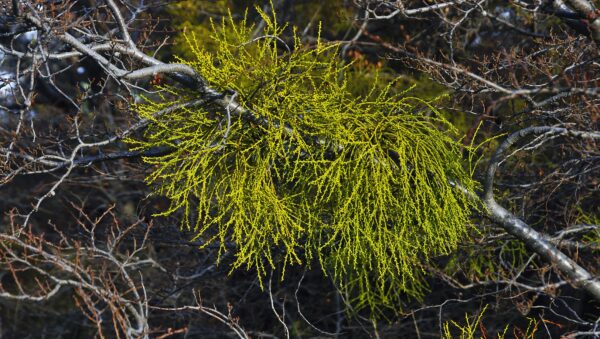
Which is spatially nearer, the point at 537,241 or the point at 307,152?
the point at 307,152

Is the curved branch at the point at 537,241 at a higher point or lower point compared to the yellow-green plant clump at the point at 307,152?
lower

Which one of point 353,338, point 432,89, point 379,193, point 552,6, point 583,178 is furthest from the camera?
point 432,89

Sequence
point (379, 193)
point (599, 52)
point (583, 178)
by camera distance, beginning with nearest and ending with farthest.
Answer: point (379, 193) → point (599, 52) → point (583, 178)

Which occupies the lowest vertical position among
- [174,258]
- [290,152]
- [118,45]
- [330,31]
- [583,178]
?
[174,258]

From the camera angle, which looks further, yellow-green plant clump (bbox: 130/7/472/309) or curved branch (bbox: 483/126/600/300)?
curved branch (bbox: 483/126/600/300)

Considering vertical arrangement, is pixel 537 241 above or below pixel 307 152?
below

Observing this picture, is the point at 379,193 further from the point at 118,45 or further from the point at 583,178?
the point at 583,178

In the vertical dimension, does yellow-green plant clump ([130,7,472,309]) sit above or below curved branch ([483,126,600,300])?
above

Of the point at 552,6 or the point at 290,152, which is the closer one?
the point at 290,152

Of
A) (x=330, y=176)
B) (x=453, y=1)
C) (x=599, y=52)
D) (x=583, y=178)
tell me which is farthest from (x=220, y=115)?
(x=583, y=178)

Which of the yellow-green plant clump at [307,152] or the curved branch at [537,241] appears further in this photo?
the curved branch at [537,241]

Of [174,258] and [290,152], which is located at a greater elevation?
[290,152]
